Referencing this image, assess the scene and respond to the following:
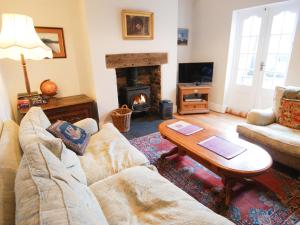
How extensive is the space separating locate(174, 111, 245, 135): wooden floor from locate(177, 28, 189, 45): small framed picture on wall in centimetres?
180

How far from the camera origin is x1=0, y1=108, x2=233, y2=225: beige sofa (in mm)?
692

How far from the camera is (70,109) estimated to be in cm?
291

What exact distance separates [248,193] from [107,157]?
1428 millimetres

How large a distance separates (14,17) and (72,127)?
118cm

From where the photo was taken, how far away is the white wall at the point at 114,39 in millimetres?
2988

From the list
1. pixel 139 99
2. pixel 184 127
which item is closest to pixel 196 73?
pixel 139 99

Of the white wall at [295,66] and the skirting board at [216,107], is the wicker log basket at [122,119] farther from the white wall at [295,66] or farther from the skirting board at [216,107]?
the white wall at [295,66]

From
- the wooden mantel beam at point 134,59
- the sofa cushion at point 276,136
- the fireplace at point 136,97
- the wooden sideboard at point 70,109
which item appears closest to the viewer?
the sofa cushion at point 276,136

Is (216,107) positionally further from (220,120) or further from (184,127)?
(184,127)

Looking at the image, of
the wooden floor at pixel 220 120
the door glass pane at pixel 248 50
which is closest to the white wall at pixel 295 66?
the door glass pane at pixel 248 50

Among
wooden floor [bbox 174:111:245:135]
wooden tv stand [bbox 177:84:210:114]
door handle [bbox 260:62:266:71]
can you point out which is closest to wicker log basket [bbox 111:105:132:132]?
wooden floor [bbox 174:111:245:135]

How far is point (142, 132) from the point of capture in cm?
334

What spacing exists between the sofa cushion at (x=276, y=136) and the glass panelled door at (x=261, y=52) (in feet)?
4.59

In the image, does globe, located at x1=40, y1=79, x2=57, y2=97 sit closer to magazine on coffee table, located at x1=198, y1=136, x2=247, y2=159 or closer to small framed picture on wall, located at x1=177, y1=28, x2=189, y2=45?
magazine on coffee table, located at x1=198, y1=136, x2=247, y2=159
